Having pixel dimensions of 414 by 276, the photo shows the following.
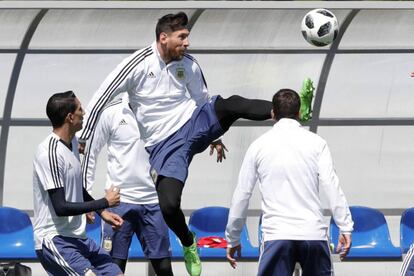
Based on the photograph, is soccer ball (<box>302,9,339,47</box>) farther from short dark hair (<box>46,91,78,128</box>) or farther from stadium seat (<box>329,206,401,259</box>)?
short dark hair (<box>46,91,78,128</box>)

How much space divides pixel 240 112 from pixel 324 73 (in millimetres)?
4257

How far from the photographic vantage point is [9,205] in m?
12.8

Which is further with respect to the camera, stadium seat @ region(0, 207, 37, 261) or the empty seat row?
stadium seat @ region(0, 207, 37, 261)

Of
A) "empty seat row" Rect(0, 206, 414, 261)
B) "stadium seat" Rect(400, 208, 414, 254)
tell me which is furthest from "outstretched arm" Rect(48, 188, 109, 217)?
"stadium seat" Rect(400, 208, 414, 254)

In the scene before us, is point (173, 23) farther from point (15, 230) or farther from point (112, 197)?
point (15, 230)

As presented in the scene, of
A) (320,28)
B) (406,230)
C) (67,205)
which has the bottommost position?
(67,205)

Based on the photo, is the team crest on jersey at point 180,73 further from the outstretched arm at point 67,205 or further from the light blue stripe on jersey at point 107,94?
the outstretched arm at point 67,205

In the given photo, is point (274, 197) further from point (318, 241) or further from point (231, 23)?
point (231, 23)

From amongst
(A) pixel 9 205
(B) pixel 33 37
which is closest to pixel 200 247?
(A) pixel 9 205

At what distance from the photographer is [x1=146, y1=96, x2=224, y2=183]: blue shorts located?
891 cm

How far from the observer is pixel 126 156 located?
1009cm

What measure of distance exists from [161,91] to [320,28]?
7.66ft

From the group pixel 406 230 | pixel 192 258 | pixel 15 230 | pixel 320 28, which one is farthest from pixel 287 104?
pixel 15 230

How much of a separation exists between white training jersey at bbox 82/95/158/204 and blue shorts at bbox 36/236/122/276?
2.00 metres
